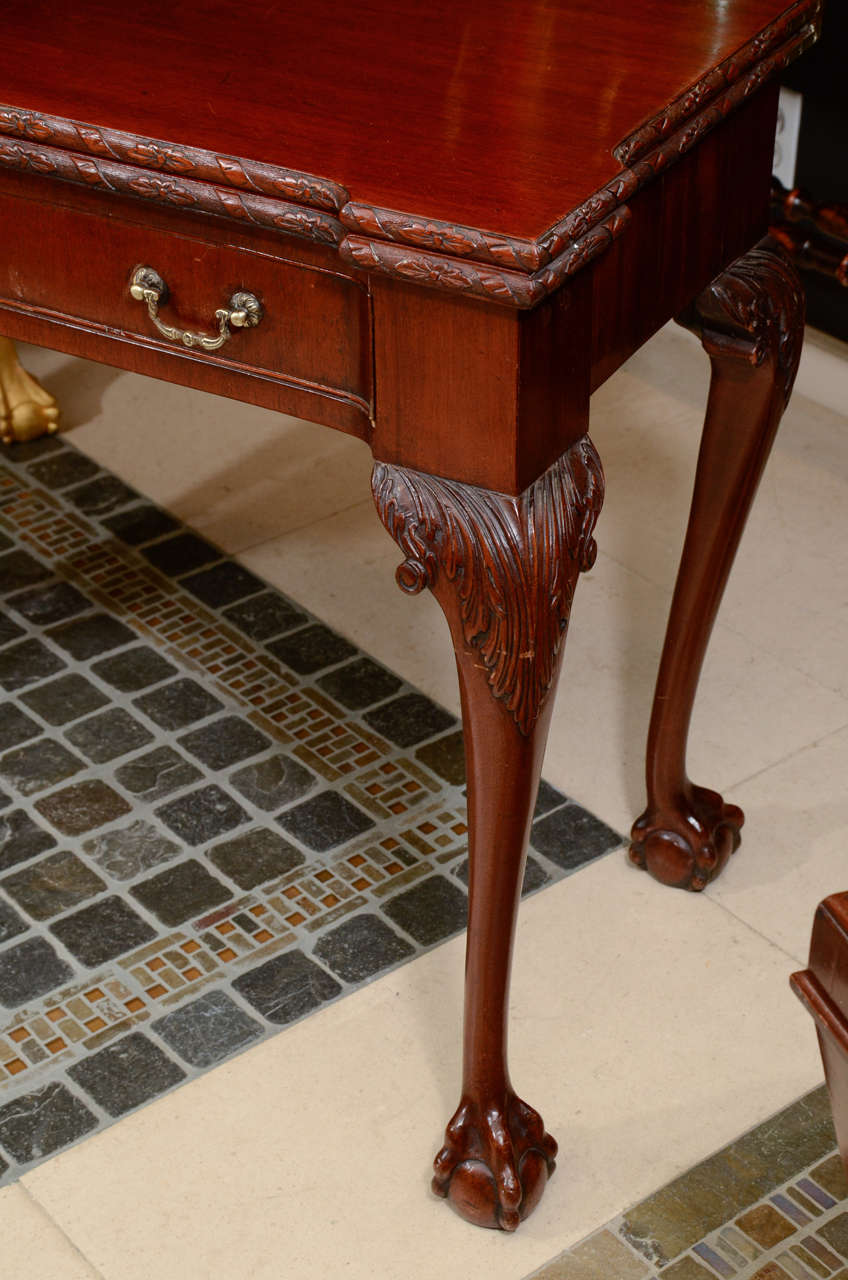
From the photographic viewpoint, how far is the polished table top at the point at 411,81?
4.09 ft

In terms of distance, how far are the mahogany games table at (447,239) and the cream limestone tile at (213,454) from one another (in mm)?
1235

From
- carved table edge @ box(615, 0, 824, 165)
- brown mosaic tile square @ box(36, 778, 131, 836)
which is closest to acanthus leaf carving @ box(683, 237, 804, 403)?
carved table edge @ box(615, 0, 824, 165)

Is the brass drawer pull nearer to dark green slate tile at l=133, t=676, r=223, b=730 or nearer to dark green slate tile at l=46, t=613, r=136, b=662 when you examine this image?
dark green slate tile at l=133, t=676, r=223, b=730

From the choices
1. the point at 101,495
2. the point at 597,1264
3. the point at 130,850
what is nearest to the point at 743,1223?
the point at 597,1264

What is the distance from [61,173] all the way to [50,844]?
996mm

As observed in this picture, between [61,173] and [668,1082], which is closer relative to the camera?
[61,173]

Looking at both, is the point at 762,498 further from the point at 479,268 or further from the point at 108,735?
the point at 479,268

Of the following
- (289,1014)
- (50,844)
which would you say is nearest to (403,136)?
(289,1014)

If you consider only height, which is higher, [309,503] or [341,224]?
[341,224]

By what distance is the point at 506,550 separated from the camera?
1301 millimetres

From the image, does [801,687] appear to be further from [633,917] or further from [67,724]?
[67,724]

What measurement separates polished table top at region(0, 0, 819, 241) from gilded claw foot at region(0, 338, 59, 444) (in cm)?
141

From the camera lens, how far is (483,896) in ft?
4.82

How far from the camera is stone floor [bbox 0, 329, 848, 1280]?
1623mm
